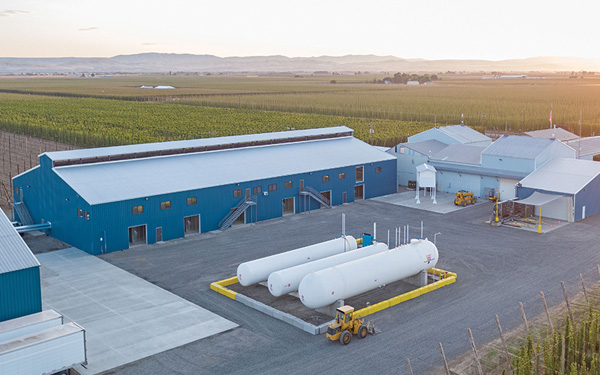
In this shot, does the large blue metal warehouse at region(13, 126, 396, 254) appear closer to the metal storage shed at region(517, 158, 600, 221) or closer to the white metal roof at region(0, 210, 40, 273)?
the white metal roof at region(0, 210, 40, 273)

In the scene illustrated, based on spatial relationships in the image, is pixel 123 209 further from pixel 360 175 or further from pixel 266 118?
pixel 266 118

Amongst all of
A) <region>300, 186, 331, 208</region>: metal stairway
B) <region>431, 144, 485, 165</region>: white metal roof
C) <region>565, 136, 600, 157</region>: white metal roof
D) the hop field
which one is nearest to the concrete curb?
<region>300, 186, 331, 208</region>: metal stairway

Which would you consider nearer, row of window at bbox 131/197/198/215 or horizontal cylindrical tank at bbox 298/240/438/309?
horizontal cylindrical tank at bbox 298/240/438/309

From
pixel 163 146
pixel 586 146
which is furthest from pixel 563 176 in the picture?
pixel 163 146

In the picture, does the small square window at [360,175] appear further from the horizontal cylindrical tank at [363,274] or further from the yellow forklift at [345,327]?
the yellow forklift at [345,327]

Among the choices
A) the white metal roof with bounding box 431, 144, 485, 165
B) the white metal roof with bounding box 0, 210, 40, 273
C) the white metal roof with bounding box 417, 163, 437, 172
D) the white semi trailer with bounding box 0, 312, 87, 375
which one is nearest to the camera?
the white semi trailer with bounding box 0, 312, 87, 375
